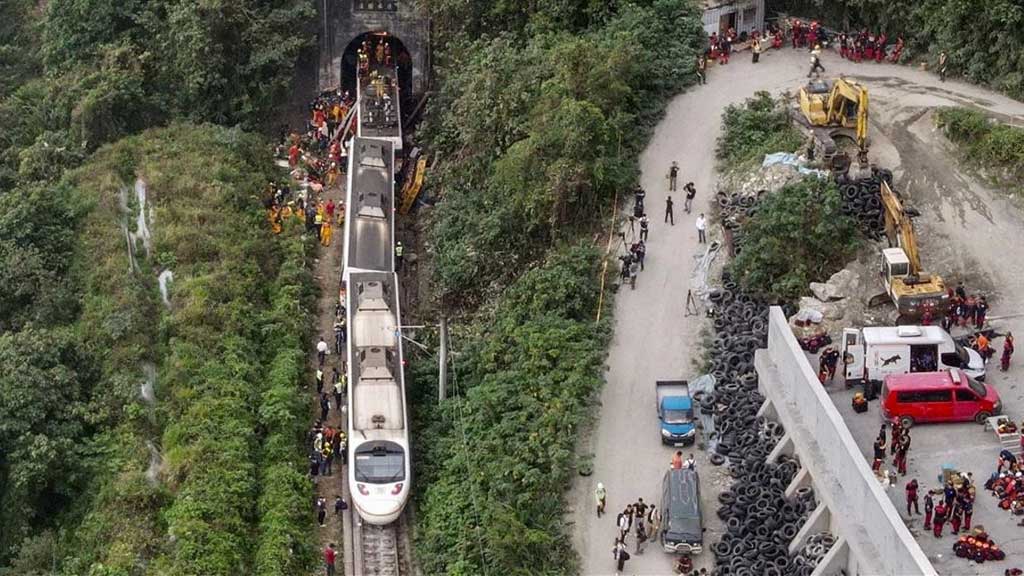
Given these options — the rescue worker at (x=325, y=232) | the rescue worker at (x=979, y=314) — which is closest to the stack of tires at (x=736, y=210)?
the rescue worker at (x=979, y=314)

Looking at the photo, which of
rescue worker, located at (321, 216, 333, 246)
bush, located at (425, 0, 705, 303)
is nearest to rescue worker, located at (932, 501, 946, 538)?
bush, located at (425, 0, 705, 303)

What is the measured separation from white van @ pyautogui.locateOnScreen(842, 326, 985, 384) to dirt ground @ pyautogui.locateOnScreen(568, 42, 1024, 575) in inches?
41.8

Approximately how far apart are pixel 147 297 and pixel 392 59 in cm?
1730

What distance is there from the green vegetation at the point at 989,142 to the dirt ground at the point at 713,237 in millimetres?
563

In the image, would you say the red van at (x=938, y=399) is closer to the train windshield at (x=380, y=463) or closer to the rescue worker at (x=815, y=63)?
the train windshield at (x=380, y=463)

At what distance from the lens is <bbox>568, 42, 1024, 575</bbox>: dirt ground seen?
3975 cm

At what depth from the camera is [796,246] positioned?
4591cm

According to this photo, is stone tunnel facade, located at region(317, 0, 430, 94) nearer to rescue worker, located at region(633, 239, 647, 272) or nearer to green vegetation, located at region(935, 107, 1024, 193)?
rescue worker, located at region(633, 239, 647, 272)

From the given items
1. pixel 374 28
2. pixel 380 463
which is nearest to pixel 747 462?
pixel 380 463

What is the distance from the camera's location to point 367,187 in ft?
179

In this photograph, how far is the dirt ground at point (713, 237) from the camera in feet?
130

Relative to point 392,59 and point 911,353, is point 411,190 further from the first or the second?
point 911,353

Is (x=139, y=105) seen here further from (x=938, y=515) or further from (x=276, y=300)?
(x=938, y=515)

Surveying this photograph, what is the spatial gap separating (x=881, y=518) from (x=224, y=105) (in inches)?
1433
